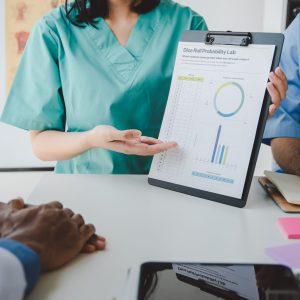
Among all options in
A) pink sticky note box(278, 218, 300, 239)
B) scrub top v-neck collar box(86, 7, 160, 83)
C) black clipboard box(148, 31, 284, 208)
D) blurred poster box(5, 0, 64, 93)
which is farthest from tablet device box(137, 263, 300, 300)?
blurred poster box(5, 0, 64, 93)

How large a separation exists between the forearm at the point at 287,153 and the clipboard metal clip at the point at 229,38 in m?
0.35

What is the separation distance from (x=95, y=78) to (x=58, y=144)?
186 mm

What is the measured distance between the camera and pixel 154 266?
56cm

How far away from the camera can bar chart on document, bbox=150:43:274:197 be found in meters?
0.84

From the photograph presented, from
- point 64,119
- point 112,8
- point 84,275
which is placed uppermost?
point 112,8

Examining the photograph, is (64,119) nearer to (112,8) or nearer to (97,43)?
(97,43)

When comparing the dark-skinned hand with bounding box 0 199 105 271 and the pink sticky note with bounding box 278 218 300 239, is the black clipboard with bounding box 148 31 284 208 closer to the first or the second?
the pink sticky note with bounding box 278 218 300 239

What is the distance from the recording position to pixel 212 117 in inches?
34.5

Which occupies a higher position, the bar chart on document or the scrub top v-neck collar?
the scrub top v-neck collar

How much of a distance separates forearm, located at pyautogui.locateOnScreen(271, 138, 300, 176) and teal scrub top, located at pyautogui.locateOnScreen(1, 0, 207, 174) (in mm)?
336

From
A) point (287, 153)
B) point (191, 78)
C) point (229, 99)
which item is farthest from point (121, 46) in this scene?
point (287, 153)

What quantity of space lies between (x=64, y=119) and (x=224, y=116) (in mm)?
454

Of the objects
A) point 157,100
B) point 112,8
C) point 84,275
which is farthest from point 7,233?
point 112,8

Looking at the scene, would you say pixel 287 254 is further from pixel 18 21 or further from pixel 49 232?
pixel 18 21
